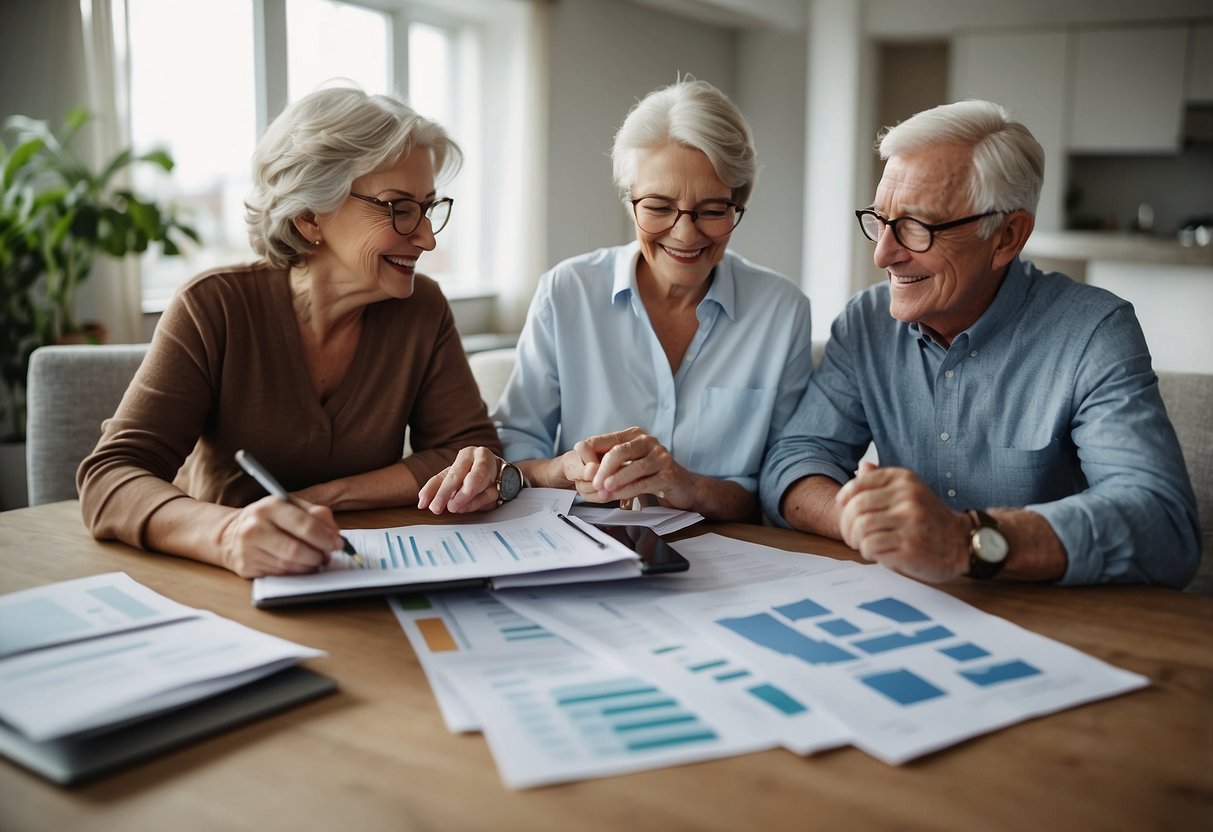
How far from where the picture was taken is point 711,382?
2016 mm

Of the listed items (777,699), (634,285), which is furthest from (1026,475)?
(777,699)

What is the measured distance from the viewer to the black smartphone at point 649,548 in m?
1.25

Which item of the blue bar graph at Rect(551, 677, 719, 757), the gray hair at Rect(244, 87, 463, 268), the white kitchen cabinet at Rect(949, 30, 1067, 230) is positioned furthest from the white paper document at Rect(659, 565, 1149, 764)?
the white kitchen cabinet at Rect(949, 30, 1067, 230)

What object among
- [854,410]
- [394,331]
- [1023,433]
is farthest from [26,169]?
[1023,433]

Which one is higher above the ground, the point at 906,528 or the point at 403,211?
the point at 403,211

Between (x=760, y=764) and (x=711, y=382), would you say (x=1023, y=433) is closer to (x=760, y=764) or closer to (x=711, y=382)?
(x=711, y=382)

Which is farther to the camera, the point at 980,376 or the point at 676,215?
the point at 676,215

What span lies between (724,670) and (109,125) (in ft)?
12.6

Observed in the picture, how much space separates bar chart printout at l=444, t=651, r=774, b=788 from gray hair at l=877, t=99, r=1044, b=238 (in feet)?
3.37

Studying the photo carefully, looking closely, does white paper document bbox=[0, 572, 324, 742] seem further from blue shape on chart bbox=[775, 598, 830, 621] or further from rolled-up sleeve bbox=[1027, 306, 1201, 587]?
rolled-up sleeve bbox=[1027, 306, 1201, 587]

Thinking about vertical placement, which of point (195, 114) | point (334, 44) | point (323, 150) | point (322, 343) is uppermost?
point (334, 44)

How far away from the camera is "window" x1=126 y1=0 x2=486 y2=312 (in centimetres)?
449

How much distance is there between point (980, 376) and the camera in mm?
1704

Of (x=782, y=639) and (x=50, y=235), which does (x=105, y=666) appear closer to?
(x=782, y=639)
